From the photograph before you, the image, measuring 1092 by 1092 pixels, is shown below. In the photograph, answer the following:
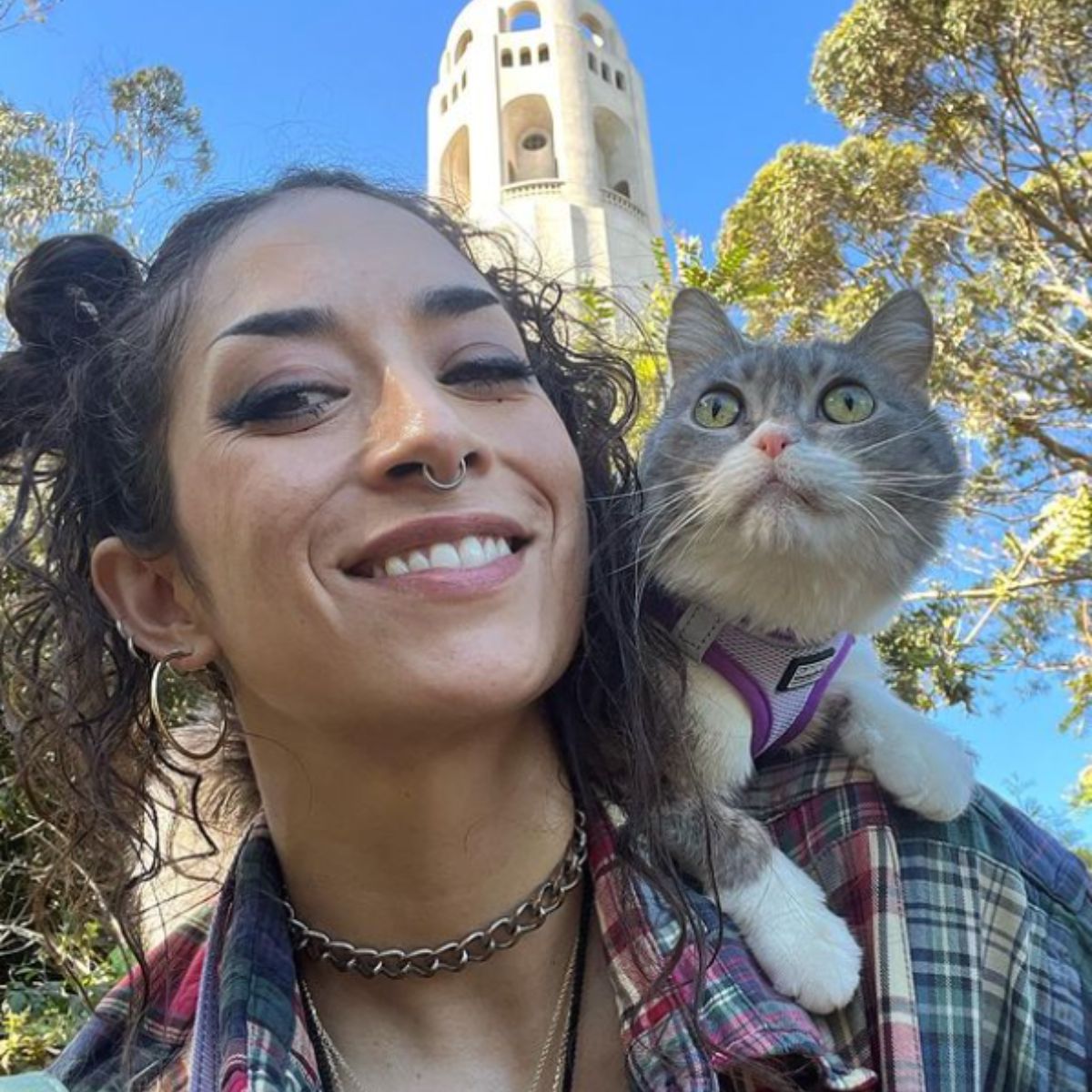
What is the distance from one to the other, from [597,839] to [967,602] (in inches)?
336

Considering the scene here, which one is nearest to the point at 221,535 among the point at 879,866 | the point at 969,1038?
the point at 879,866

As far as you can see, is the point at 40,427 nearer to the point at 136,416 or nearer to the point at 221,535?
the point at 136,416

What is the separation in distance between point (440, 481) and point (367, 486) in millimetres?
100

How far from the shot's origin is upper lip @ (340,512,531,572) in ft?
4.41

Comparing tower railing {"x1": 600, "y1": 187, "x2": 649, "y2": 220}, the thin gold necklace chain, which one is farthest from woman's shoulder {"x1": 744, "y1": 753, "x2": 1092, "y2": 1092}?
tower railing {"x1": 600, "y1": 187, "x2": 649, "y2": 220}

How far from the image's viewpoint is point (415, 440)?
4.40 ft

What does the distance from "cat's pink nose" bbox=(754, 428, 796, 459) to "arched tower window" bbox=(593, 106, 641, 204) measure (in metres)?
26.0

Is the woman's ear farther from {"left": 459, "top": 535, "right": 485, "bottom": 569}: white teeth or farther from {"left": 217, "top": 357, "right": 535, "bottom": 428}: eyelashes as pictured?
{"left": 459, "top": 535, "right": 485, "bottom": 569}: white teeth

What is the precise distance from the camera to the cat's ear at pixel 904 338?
2.20 meters

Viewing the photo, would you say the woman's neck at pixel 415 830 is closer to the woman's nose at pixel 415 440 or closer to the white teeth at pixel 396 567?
the white teeth at pixel 396 567

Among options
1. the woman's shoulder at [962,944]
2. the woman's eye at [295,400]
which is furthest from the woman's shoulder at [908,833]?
the woman's eye at [295,400]

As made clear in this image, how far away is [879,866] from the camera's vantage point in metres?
1.52

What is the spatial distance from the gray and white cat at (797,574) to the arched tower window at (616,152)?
25.8 metres

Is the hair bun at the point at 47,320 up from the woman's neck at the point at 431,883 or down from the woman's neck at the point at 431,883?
up
